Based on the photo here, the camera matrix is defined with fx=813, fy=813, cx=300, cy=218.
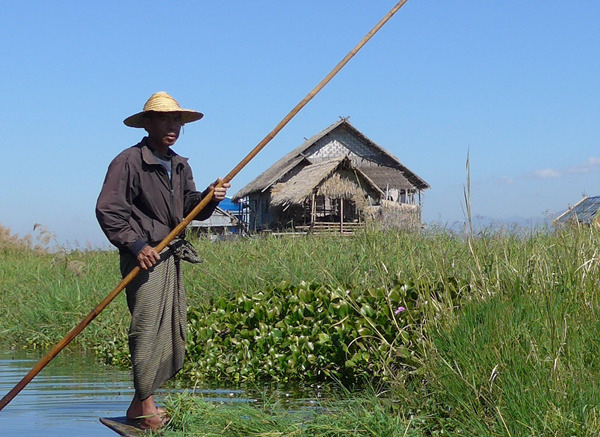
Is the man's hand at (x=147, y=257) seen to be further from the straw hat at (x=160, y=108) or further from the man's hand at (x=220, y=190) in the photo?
the straw hat at (x=160, y=108)

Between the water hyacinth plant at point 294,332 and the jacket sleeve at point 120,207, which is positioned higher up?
the jacket sleeve at point 120,207

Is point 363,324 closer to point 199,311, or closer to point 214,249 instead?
point 199,311

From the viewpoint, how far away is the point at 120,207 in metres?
5.47

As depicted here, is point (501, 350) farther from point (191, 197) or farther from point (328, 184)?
point (328, 184)

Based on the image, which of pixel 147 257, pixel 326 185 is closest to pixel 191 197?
pixel 147 257

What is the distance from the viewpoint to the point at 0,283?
48.2 ft

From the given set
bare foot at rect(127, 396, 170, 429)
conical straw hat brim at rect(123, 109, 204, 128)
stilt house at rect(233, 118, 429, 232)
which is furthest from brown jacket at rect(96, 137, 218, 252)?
stilt house at rect(233, 118, 429, 232)

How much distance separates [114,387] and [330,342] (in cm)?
214

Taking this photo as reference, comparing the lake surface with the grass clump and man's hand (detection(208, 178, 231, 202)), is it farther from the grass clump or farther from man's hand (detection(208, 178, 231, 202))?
man's hand (detection(208, 178, 231, 202))

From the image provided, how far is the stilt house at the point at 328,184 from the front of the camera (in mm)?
32594

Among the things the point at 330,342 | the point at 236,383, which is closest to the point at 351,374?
the point at 330,342

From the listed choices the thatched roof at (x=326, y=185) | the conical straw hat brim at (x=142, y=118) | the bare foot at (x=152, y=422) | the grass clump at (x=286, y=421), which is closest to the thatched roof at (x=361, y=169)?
the thatched roof at (x=326, y=185)

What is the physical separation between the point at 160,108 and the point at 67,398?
3115 millimetres

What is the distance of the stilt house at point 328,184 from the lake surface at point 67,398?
829 inches
